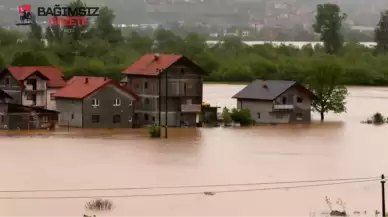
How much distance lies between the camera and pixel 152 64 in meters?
21.6

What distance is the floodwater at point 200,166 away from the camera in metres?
12.5

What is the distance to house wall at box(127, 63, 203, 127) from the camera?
69.4ft

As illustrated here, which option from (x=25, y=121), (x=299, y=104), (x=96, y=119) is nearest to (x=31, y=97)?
(x=25, y=121)

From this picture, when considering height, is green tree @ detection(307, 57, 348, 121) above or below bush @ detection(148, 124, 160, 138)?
above

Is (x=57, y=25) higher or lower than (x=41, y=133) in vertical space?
higher

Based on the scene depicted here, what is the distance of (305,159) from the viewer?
16734 mm

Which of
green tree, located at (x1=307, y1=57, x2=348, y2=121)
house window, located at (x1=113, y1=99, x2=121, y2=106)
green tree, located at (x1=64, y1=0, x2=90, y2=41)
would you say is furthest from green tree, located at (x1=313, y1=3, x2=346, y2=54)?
house window, located at (x1=113, y1=99, x2=121, y2=106)

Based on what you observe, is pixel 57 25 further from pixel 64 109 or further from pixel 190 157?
pixel 190 157

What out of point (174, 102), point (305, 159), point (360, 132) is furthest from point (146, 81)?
point (305, 159)

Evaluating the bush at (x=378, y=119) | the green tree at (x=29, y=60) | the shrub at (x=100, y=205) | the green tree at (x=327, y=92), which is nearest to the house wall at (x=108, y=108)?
the green tree at (x=327, y=92)

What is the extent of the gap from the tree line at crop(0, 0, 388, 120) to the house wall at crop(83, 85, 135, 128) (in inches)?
316

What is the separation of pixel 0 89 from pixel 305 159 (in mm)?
6967

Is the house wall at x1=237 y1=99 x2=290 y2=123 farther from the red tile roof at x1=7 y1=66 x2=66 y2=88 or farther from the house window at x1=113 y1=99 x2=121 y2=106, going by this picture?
the red tile roof at x1=7 y1=66 x2=66 y2=88

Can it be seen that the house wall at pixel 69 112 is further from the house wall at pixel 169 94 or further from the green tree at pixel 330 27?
the green tree at pixel 330 27
